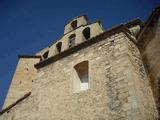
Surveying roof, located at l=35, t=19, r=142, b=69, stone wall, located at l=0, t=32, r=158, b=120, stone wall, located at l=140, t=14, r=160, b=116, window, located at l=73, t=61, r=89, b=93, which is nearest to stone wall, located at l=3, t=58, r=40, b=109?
stone wall, located at l=0, t=32, r=158, b=120

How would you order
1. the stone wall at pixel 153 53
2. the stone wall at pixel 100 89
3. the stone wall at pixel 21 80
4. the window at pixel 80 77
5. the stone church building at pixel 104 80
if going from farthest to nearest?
1. the stone wall at pixel 21 80
2. the window at pixel 80 77
3. the stone wall at pixel 153 53
4. the stone church building at pixel 104 80
5. the stone wall at pixel 100 89

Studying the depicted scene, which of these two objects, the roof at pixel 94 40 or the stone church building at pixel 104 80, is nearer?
the stone church building at pixel 104 80

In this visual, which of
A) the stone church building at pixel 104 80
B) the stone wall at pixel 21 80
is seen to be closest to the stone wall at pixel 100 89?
the stone church building at pixel 104 80

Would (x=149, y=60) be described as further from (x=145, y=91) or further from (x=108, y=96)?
(x=108, y=96)

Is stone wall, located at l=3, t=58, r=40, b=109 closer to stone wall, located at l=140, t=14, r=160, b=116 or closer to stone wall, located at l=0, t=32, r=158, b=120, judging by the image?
stone wall, located at l=0, t=32, r=158, b=120

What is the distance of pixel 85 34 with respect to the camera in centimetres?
1027

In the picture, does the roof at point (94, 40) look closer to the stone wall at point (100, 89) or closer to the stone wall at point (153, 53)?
the stone wall at point (100, 89)

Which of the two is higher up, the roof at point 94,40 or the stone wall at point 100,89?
the roof at point 94,40

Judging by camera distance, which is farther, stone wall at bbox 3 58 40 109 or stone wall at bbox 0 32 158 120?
stone wall at bbox 3 58 40 109

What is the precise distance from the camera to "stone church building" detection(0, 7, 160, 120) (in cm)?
555

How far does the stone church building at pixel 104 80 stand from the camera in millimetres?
5551

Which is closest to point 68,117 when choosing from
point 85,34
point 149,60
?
point 149,60

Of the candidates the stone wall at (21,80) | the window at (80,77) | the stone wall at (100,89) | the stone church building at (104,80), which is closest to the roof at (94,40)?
the stone church building at (104,80)

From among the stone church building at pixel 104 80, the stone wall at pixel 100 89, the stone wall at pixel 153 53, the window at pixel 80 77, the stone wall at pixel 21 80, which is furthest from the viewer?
the stone wall at pixel 21 80
